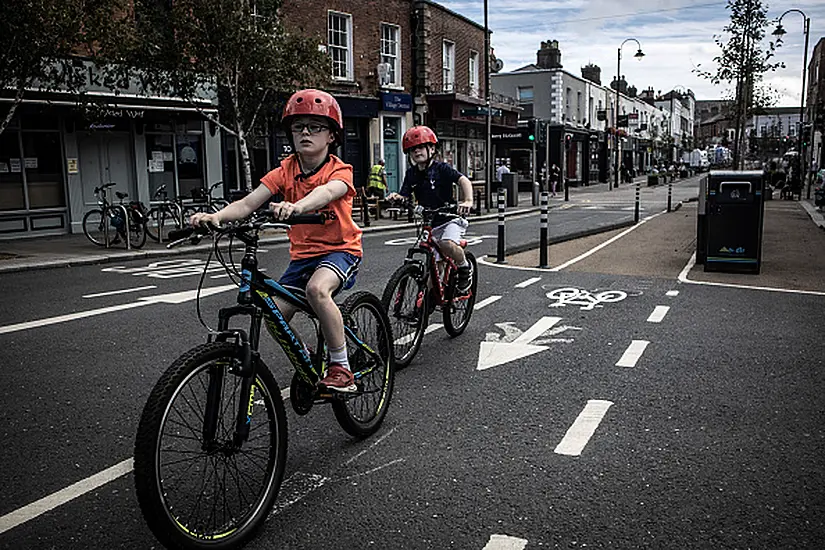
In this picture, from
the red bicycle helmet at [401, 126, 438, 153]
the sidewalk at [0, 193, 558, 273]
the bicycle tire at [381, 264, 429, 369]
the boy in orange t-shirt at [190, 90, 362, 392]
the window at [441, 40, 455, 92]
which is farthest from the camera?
the window at [441, 40, 455, 92]

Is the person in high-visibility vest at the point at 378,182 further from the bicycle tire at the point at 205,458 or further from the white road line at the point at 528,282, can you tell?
the bicycle tire at the point at 205,458

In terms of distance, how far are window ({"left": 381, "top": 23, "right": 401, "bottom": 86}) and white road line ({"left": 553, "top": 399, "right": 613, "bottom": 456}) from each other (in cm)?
2425

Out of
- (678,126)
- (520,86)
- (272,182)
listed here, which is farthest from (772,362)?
(678,126)

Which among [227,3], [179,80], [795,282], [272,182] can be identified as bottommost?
[795,282]

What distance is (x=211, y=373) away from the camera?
3.15 metres

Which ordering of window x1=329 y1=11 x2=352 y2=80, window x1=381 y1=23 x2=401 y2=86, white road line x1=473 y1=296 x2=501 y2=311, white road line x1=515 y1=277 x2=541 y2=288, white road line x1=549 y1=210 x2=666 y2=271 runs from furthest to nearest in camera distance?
1. window x1=381 y1=23 x2=401 y2=86
2. window x1=329 y1=11 x2=352 y2=80
3. white road line x1=549 y1=210 x2=666 y2=271
4. white road line x1=515 y1=277 x2=541 y2=288
5. white road line x1=473 y1=296 x2=501 y2=311

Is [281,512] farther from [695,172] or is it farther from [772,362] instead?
[695,172]

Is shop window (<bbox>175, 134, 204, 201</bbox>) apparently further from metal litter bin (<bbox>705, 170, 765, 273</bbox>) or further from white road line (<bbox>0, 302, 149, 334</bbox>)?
Result: metal litter bin (<bbox>705, 170, 765, 273</bbox>)

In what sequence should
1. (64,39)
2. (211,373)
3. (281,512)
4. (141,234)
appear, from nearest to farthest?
1. (211,373)
2. (281,512)
3. (64,39)
4. (141,234)

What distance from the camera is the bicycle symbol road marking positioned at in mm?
8938

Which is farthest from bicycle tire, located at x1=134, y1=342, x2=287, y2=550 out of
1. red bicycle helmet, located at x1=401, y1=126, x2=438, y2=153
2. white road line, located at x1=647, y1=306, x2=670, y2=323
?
white road line, located at x1=647, y1=306, x2=670, y2=323

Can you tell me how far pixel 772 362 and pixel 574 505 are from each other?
11.5ft

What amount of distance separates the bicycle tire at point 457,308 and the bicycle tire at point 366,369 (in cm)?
222

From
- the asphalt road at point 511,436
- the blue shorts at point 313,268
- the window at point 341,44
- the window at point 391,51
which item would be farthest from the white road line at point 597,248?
the window at point 391,51
